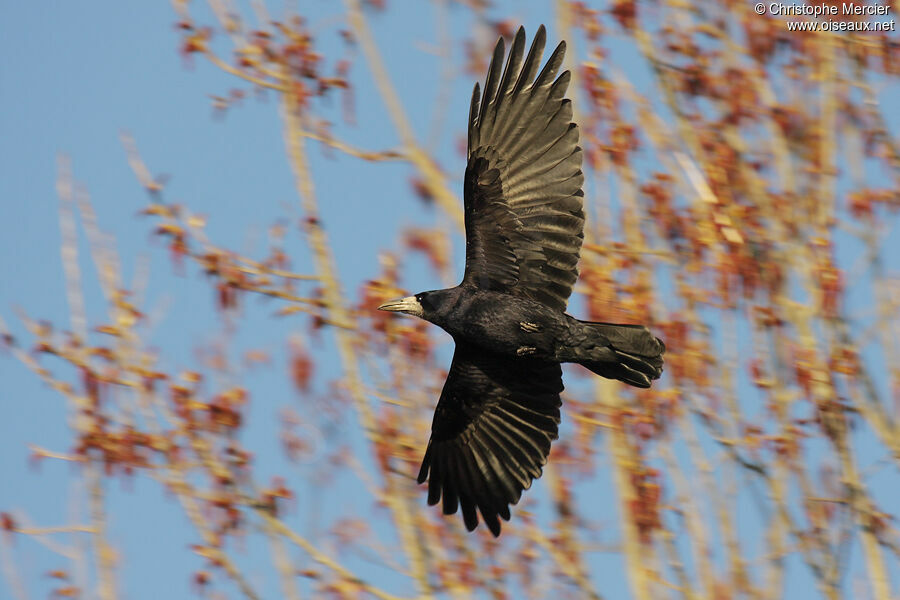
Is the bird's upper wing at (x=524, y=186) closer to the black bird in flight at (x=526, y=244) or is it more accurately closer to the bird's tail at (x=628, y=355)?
the black bird in flight at (x=526, y=244)

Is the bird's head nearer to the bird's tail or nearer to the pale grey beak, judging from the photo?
the pale grey beak

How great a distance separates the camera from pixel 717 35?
8062mm

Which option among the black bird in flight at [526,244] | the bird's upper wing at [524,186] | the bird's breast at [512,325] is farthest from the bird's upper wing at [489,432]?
the bird's upper wing at [524,186]

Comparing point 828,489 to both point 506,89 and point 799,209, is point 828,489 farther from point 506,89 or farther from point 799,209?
point 506,89

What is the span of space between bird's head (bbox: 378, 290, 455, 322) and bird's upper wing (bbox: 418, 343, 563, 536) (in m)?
0.40

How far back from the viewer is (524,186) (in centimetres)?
743

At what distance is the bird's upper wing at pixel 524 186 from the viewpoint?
7.34m

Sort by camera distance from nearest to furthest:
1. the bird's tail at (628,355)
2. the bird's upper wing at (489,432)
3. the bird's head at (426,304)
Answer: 1. the bird's tail at (628,355)
2. the bird's head at (426,304)
3. the bird's upper wing at (489,432)

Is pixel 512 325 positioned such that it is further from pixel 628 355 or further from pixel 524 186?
pixel 524 186

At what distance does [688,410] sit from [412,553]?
5.71 ft

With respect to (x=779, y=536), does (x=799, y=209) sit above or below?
above

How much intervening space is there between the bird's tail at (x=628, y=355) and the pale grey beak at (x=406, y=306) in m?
0.92

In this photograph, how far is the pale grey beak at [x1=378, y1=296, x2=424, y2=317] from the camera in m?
7.45

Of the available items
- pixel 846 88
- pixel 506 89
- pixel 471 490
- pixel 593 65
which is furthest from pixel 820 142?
pixel 471 490
